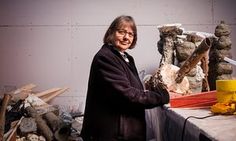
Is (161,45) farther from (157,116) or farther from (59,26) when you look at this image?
(59,26)

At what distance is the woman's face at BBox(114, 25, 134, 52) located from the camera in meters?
1.68

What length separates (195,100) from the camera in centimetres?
164

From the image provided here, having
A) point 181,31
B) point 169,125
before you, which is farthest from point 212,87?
point 169,125

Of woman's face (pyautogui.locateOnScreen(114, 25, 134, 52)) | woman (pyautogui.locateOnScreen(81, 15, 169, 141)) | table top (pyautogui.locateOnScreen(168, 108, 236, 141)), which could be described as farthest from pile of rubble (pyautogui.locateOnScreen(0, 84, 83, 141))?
table top (pyautogui.locateOnScreen(168, 108, 236, 141))

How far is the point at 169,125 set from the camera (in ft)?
6.06

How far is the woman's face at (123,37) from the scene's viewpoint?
1.68 m

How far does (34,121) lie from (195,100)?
1593 millimetres

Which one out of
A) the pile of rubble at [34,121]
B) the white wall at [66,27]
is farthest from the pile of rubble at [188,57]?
the pile of rubble at [34,121]

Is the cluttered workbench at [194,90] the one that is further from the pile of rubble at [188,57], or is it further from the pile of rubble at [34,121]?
the pile of rubble at [34,121]

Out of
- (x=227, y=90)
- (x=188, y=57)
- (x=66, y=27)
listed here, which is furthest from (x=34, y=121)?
(x=227, y=90)

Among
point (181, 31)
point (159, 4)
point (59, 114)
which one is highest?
point (159, 4)

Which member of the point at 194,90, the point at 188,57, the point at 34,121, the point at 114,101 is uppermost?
the point at 188,57

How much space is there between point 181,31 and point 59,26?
58.5 inches

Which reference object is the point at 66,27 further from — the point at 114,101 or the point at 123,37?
the point at 114,101
